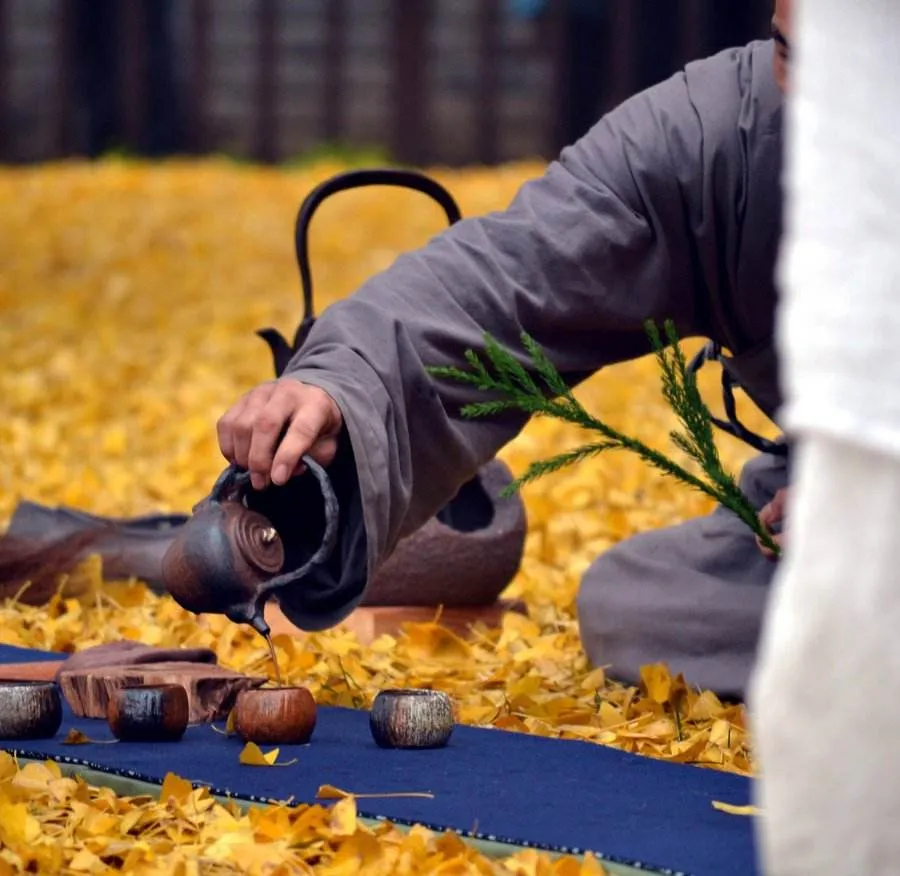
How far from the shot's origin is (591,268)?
106 inches

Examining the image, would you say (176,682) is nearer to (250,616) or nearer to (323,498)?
(250,616)

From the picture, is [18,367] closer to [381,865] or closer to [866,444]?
[381,865]

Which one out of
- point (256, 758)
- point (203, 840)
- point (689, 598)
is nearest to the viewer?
point (203, 840)

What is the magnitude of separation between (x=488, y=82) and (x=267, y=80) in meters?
1.47

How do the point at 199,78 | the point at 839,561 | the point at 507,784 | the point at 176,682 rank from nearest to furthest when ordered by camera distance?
1. the point at 839,561
2. the point at 507,784
3. the point at 176,682
4. the point at 199,78

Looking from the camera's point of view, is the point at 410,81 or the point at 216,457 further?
the point at 410,81

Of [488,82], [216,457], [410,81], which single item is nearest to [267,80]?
[410,81]

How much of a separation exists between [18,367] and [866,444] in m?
6.10

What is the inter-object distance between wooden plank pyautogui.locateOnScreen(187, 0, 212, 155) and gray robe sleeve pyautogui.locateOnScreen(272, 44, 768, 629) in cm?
939

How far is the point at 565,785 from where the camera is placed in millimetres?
2240

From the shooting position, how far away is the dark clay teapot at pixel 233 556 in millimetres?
2363

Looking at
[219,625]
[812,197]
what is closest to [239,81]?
[219,625]

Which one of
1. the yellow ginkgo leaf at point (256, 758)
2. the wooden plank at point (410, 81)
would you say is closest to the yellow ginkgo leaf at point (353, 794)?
the yellow ginkgo leaf at point (256, 758)

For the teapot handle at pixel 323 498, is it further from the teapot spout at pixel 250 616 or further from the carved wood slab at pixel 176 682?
the carved wood slab at pixel 176 682
